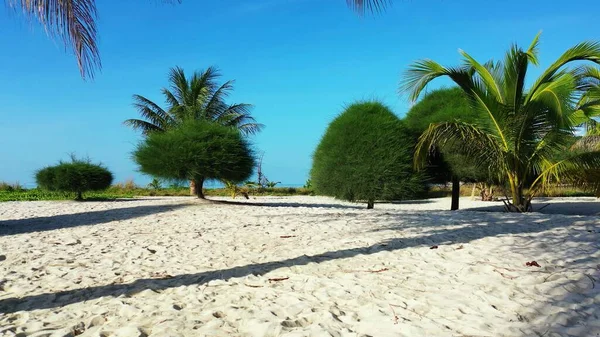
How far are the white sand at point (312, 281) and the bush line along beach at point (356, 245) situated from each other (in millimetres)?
23

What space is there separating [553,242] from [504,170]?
515 centimetres

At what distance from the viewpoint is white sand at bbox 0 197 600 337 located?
3.26 m

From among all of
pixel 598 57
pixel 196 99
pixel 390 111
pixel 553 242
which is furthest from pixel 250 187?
pixel 553 242

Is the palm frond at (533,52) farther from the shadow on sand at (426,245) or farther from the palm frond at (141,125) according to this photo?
the palm frond at (141,125)

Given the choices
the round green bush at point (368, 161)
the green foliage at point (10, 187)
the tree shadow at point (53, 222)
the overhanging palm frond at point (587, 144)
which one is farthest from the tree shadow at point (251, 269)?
the green foliage at point (10, 187)

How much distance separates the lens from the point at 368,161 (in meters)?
11.8

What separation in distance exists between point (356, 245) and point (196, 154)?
882 cm

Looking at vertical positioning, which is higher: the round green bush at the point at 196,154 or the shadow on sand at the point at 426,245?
the round green bush at the point at 196,154

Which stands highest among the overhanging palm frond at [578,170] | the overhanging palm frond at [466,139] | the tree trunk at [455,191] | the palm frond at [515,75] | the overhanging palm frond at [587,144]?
the palm frond at [515,75]

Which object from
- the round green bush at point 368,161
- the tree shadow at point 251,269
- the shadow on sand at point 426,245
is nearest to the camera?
the shadow on sand at point 426,245

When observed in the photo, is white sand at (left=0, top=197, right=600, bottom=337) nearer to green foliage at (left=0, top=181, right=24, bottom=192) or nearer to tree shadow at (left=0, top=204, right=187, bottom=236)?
tree shadow at (left=0, top=204, right=187, bottom=236)

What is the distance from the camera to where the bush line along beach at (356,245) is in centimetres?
342

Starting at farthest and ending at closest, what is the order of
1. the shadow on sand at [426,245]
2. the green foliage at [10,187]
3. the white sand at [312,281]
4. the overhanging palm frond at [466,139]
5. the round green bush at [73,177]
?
the green foliage at [10,187]
the round green bush at [73,177]
the overhanging palm frond at [466,139]
the shadow on sand at [426,245]
the white sand at [312,281]

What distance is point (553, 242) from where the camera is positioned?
6078 mm
